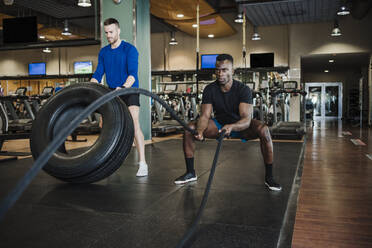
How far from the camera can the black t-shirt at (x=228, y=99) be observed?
8.25 feet

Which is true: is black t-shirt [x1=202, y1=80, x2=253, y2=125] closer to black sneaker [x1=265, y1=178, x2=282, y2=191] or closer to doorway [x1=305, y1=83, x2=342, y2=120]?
black sneaker [x1=265, y1=178, x2=282, y2=191]

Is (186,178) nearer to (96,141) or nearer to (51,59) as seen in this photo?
(96,141)

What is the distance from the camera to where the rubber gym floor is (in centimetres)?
148

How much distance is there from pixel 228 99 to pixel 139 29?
3.24 metres

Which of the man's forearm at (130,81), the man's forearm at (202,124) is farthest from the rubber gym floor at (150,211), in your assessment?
the man's forearm at (130,81)

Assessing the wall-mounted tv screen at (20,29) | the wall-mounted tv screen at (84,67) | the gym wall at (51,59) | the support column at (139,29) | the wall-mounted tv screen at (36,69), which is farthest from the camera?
the wall-mounted tv screen at (36,69)

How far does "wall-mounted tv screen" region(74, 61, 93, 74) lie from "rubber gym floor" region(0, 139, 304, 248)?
35.1ft

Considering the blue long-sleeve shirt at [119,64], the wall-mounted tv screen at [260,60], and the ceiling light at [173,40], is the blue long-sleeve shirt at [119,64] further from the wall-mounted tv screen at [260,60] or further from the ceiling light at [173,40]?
the wall-mounted tv screen at [260,60]

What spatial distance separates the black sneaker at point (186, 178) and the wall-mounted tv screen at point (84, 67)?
451 inches

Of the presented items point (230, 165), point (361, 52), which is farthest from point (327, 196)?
point (361, 52)

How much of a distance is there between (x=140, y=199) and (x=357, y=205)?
54.3 inches

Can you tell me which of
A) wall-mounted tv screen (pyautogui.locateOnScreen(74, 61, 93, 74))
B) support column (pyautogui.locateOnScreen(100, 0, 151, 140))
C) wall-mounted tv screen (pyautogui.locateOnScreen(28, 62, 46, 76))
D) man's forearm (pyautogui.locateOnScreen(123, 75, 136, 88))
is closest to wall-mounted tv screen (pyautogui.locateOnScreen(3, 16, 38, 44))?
support column (pyautogui.locateOnScreen(100, 0, 151, 140))

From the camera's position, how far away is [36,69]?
13992mm

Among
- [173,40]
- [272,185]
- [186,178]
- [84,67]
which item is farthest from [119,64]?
[84,67]
